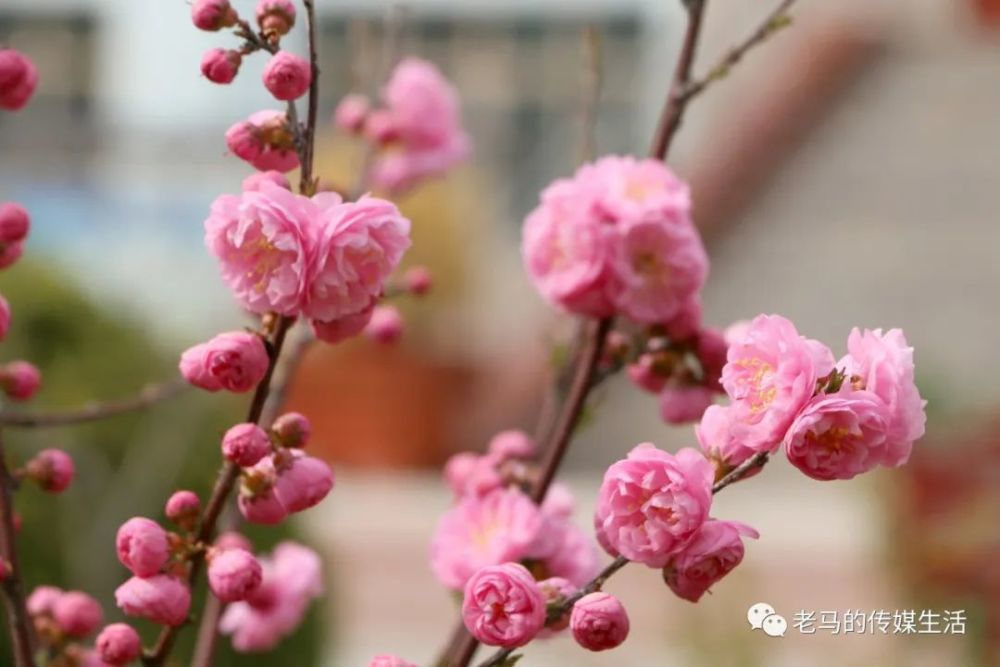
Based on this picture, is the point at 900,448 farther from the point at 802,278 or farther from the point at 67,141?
Result: the point at 67,141

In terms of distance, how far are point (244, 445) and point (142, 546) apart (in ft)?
0.15

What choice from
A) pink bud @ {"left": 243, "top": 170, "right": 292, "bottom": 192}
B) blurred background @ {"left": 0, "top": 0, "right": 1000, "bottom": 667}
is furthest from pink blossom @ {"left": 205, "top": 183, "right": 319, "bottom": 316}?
blurred background @ {"left": 0, "top": 0, "right": 1000, "bottom": 667}

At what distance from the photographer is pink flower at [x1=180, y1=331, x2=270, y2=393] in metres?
0.38

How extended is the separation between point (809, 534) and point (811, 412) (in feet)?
10.2

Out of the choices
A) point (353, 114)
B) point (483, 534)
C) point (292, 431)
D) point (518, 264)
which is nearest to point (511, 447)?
point (483, 534)

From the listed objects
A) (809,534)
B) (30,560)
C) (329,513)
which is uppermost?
(30,560)

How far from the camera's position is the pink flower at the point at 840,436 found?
13.8 inches

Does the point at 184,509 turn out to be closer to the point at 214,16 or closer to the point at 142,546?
the point at 142,546

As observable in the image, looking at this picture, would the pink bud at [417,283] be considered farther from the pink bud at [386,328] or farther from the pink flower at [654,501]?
the pink flower at [654,501]

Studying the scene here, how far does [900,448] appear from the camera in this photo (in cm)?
36

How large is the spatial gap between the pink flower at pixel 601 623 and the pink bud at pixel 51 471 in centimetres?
21

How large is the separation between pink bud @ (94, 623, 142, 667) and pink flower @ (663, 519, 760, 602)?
0.53 feet

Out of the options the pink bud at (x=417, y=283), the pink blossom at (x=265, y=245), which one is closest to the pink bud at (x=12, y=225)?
the pink blossom at (x=265, y=245)

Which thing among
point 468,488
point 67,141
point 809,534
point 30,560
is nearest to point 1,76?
point 468,488
